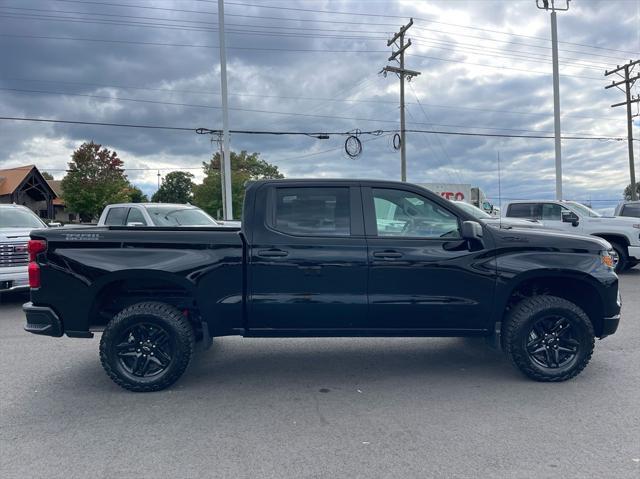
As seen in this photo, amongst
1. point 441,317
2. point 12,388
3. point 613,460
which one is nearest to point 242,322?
point 441,317

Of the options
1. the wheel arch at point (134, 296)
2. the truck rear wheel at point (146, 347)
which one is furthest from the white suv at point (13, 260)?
the truck rear wheel at point (146, 347)

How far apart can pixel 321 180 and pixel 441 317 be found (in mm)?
1696

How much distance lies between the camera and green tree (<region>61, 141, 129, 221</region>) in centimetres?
5038

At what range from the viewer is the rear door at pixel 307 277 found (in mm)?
4535

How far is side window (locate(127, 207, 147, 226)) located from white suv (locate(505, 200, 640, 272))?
30.9 ft

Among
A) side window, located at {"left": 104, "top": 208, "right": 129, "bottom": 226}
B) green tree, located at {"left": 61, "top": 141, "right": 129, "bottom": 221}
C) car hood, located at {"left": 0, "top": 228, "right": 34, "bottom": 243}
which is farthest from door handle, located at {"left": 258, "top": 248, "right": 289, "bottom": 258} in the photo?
green tree, located at {"left": 61, "top": 141, "right": 129, "bottom": 221}

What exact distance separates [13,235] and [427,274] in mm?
7597

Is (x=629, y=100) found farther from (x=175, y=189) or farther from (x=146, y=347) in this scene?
(x=175, y=189)

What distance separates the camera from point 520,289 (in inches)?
195

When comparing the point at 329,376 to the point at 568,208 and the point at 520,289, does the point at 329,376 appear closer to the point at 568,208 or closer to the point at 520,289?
the point at 520,289

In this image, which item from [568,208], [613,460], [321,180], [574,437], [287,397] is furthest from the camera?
[568,208]

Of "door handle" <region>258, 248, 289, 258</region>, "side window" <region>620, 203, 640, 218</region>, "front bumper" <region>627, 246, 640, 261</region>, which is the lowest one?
"front bumper" <region>627, 246, 640, 261</region>

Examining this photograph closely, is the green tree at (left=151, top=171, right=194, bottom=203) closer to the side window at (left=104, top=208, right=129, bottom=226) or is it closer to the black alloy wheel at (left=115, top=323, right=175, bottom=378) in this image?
the side window at (left=104, top=208, right=129, bottom=226)

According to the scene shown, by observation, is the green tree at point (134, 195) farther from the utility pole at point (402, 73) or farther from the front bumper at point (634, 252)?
the front bumper at point (634, 252)
